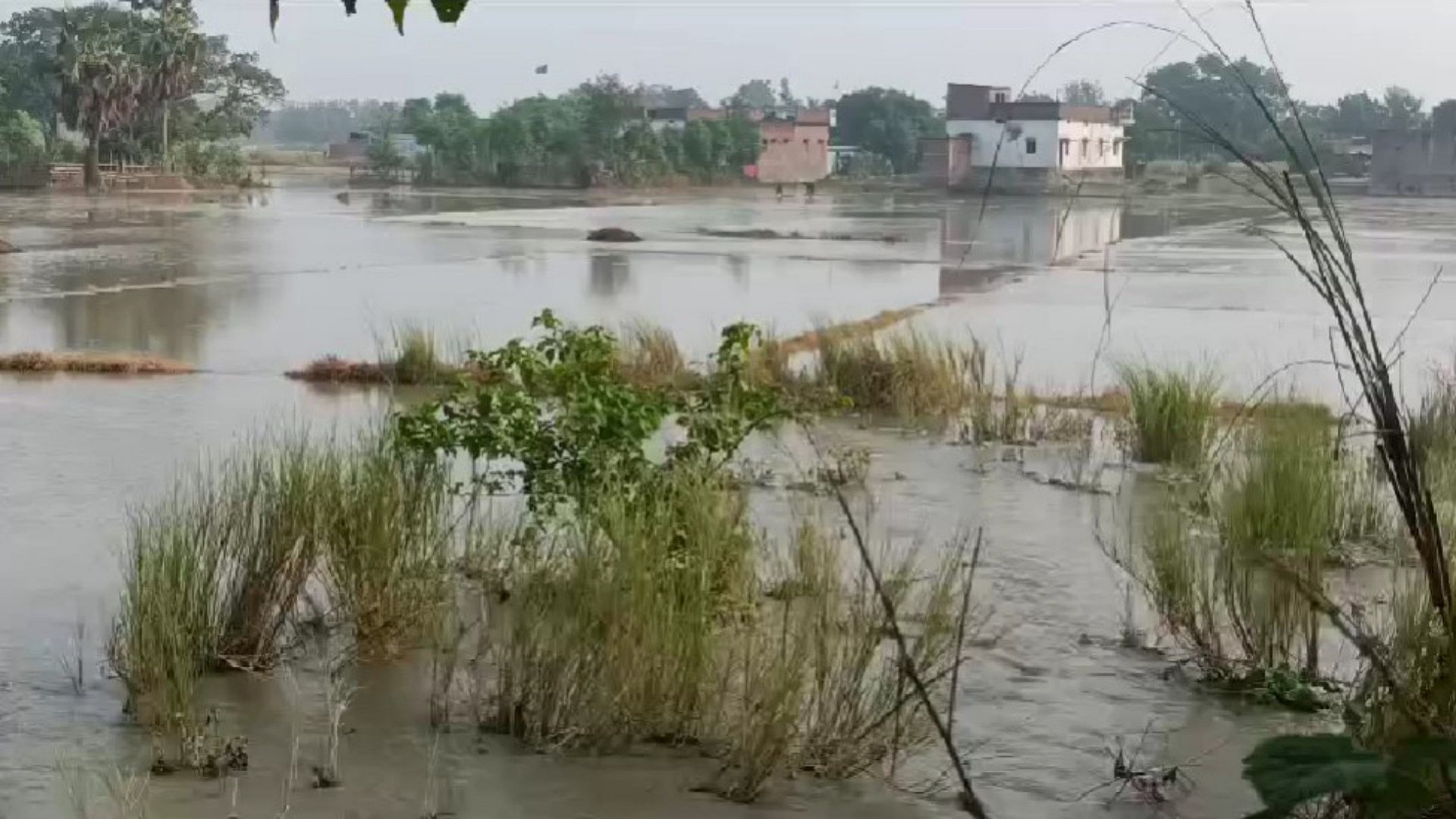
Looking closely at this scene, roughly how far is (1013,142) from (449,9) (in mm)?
68121

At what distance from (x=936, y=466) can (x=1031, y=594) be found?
9.64 feet

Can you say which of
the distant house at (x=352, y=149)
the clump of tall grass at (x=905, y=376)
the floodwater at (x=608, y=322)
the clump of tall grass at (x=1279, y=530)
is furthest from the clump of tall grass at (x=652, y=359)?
the distant house at (x=352, y=149)

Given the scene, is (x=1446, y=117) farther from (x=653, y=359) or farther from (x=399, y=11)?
(x=399, y=11)

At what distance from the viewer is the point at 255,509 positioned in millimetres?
5586

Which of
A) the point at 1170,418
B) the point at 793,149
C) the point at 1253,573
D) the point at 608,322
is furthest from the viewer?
the point at 793,149

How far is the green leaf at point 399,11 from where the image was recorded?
6.24 feet

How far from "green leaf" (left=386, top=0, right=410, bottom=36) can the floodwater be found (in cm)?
135

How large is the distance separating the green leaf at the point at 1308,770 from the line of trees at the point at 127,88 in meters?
48.0

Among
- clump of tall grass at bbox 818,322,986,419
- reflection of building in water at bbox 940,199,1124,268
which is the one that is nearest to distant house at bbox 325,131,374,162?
reflection of building in water at bbox 940,199,1124,268

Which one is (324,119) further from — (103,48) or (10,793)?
(10,793)

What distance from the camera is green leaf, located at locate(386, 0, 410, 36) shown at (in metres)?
1.90

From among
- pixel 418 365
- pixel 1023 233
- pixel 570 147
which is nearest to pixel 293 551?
pixel 418 365

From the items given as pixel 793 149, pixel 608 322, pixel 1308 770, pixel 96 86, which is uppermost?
pixel 96 86

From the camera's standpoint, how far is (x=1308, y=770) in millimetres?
2158
